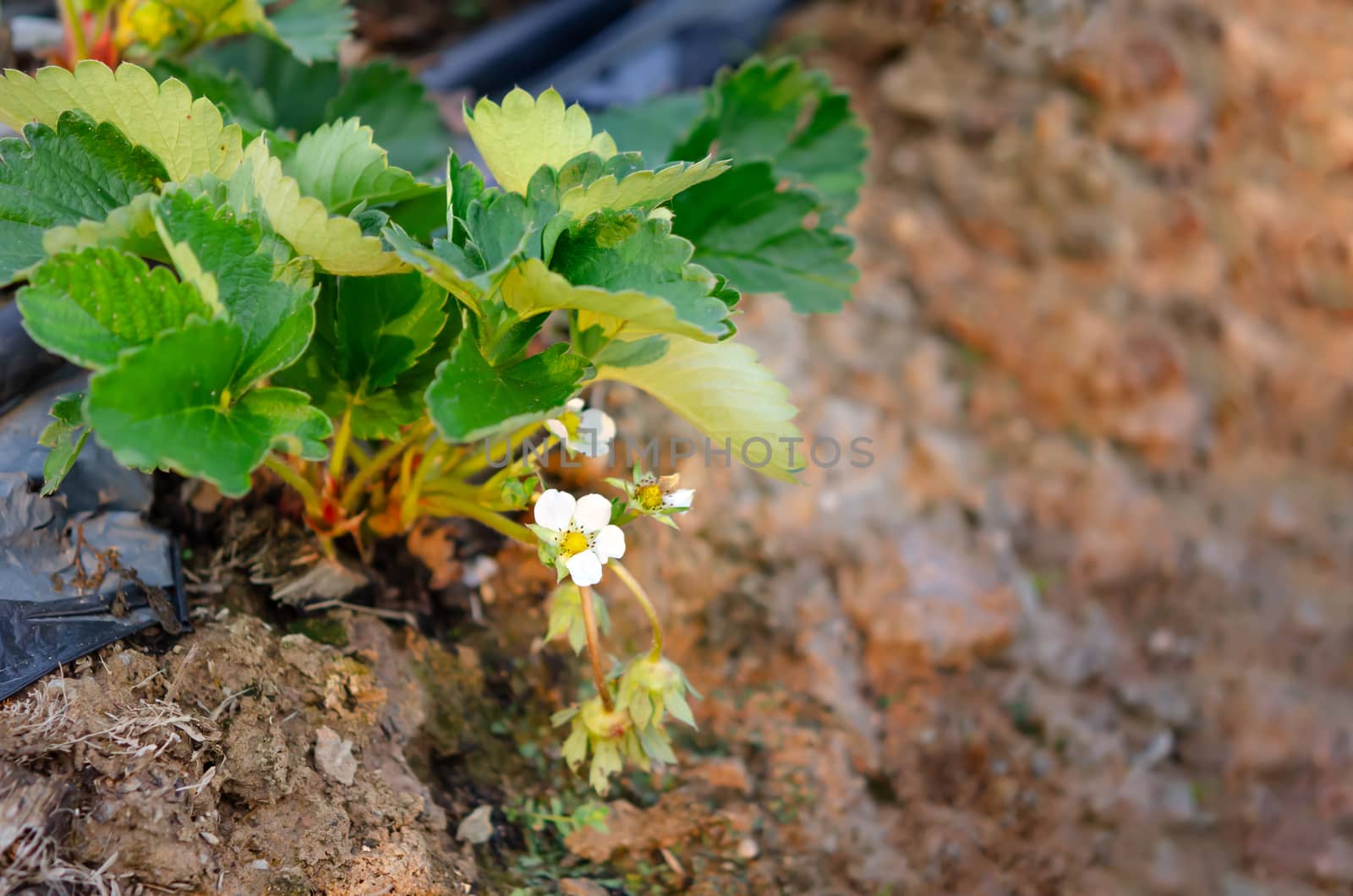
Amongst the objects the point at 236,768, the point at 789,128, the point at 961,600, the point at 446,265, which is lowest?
the point at 961,600

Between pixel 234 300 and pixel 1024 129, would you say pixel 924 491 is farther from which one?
pixel 234 300

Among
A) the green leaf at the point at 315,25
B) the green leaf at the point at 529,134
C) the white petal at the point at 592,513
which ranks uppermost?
the green leaf at the point at 529,134

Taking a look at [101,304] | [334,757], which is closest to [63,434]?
[101,304]

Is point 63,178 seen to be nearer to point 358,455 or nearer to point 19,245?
point 19,245

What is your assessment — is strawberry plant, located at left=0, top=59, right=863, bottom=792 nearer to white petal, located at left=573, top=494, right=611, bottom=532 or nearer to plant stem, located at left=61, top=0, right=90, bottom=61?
white petal, located at left=573, top=494, right=611, bottom=532

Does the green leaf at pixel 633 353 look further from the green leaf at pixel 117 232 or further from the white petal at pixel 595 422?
the green leaf at pixel 117 232

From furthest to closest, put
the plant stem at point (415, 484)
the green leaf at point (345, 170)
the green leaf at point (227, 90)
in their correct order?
1. the green leaf at point (227, 90)
2. the plant stem at point (415, 484)
3. the green leaf at point (345, 170)

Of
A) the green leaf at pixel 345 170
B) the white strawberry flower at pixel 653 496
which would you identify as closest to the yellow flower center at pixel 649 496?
the white strawberry flower at pixel 653 496
